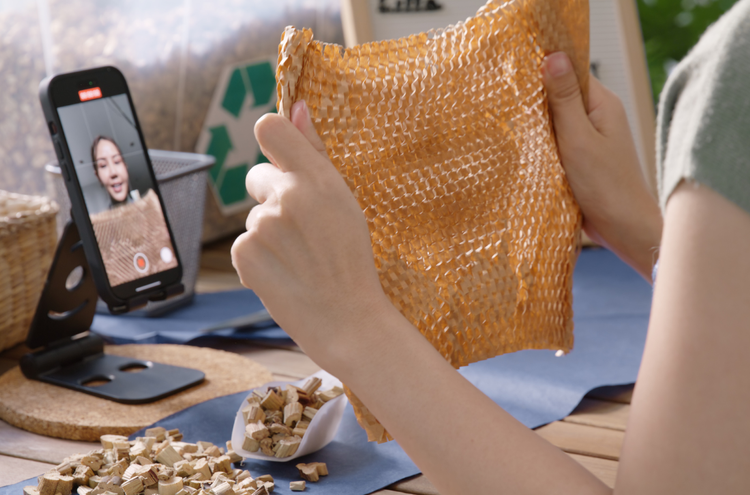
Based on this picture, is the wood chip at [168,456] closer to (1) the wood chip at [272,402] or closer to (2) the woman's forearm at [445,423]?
(1) the wood chip at [272,402]

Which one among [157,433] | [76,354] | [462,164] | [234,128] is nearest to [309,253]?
[462,164]

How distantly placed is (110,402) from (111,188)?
0.29 m

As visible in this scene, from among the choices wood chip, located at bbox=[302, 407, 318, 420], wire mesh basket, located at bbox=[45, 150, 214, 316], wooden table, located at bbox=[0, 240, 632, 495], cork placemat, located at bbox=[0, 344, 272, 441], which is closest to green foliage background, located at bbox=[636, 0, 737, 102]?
wire mesh basket, located at bbox=[45, 150, 214, 316]

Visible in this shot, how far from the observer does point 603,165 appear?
71cm

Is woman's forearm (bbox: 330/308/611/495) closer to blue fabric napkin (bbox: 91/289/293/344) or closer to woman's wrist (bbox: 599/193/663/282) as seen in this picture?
woman's wrist (bbox: 599/193/663/282)

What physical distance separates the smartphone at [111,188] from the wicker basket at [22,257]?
0.67 feet

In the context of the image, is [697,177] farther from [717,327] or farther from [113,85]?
[113,85]

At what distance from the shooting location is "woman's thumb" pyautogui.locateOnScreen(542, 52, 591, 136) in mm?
686

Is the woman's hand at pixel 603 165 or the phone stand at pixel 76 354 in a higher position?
the woman's hand at pixel 603 165

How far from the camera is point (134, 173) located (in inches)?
39.4

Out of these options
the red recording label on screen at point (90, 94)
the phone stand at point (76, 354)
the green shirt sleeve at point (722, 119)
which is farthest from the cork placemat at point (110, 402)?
the green shirt sleeve at point (722, 119)

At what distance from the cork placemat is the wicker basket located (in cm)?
13

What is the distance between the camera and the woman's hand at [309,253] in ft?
1.51

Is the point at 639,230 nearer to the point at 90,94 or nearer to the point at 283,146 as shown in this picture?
the point at 283,146
